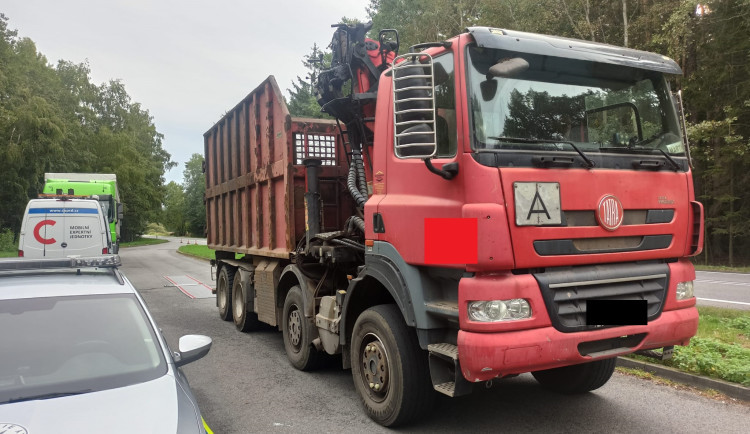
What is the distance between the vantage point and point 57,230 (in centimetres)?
1282

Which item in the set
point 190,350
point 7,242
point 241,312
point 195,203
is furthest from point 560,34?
point 195,203

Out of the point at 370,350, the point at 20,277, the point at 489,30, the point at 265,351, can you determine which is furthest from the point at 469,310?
the point at 265,351

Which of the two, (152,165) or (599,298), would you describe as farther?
(152,165)

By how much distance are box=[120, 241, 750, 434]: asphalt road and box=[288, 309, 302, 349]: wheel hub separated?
0.33m

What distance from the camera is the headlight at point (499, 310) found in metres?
3.46

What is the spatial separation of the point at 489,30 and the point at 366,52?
2.33 meters

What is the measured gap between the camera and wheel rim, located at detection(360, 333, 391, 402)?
4.42 metres

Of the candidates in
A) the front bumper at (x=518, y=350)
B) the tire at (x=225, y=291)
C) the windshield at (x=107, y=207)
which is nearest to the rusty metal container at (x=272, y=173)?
the tire at (x=225, y=291)

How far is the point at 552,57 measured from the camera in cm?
397

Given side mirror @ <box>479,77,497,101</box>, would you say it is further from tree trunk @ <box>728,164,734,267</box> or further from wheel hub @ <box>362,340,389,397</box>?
tree trunk @ <box>728,164,734,267</box>

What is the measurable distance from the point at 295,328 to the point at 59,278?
121 inches

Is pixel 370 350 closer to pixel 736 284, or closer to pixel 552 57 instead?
pixel 552 57

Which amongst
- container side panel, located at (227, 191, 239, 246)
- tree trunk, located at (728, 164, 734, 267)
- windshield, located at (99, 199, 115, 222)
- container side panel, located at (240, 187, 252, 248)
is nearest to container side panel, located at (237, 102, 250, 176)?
container side panel, located at (240, 187, 252, 248)

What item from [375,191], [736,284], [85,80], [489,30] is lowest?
[736,284]
